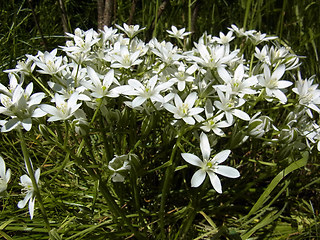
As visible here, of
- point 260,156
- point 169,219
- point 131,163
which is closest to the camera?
point 131,163

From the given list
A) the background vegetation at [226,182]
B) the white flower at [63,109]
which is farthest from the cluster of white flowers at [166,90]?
the background vegetation at [226,182]

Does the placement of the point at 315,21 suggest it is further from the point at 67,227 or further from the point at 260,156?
the point at 67,227

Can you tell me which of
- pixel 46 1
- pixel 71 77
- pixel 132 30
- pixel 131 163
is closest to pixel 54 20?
pixel 46 1

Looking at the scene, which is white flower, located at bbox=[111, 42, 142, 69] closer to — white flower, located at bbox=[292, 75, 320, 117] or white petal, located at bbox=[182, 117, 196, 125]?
white petal, located at bbox=[182, 117, 196, 125]

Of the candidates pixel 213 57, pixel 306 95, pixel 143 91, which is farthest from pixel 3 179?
pixel 306 95

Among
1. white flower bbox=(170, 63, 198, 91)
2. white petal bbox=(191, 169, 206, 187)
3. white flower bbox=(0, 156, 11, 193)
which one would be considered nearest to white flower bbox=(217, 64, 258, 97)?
white flower bbox=(170, 63, 198, 91)

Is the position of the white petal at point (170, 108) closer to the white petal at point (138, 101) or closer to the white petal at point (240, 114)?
the white petal at point (138, 101)
